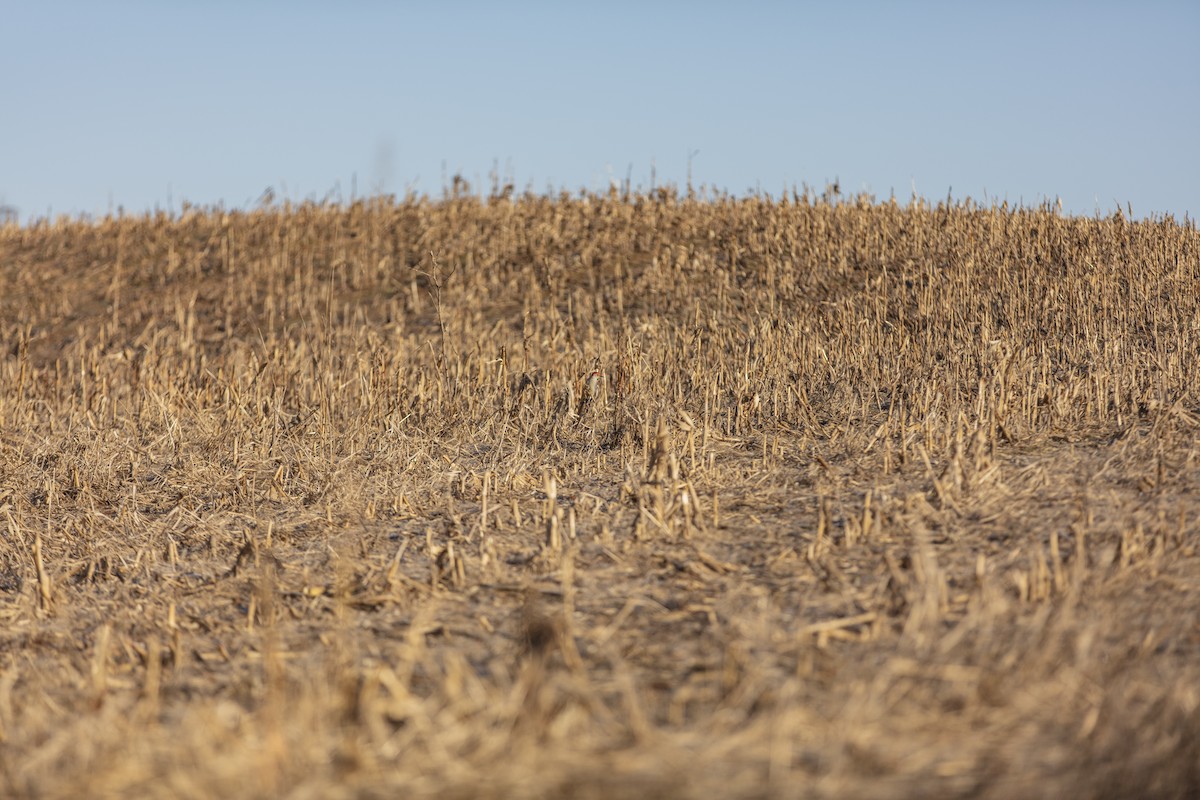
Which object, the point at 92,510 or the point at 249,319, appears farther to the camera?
the point at 249,319

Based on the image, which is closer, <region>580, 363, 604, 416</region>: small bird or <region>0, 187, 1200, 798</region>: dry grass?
<region>0, 187, 1200, 798</region>: dry grass

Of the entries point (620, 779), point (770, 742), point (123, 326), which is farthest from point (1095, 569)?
point (123, 326)

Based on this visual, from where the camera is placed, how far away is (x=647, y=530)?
4.84 metres

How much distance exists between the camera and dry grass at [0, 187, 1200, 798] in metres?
2.59

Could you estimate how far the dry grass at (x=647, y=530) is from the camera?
2.59m

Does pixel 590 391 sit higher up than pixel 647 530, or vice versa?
pixel 590 391

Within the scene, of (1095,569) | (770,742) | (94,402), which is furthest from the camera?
(94,402)

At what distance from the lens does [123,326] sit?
12.1 meters

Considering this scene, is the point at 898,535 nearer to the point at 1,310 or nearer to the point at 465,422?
the point at 465,422

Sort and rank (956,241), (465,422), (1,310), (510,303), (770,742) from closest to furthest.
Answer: (770,742) < (465,422) < (956,241) < (510,303) < (1,310)

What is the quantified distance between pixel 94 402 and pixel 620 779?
7432 millimetres

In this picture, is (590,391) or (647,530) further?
(590,391)

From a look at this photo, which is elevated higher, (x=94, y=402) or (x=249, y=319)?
(x=249, y=319)

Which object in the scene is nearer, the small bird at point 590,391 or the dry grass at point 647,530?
the dry grass at point 647,530
